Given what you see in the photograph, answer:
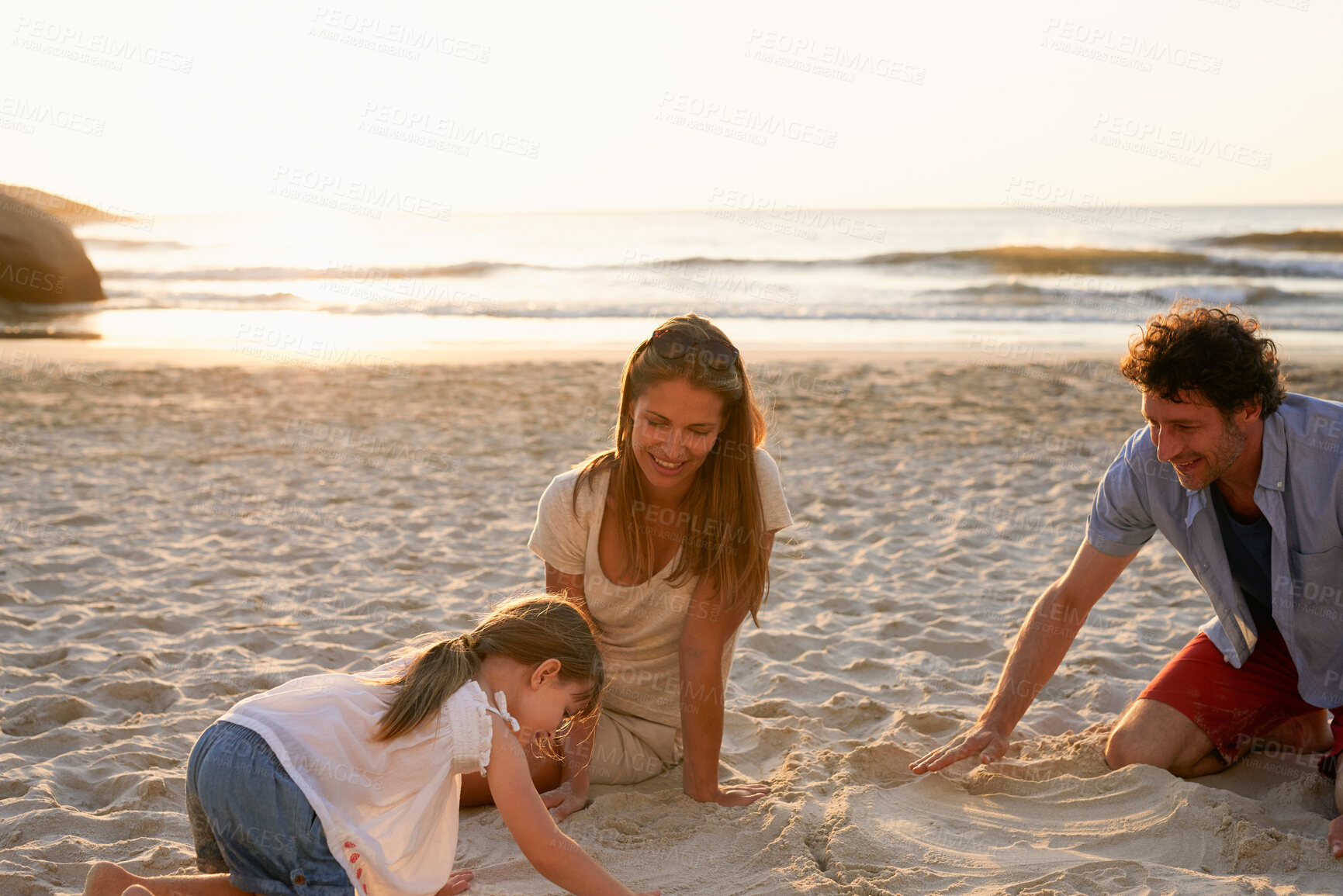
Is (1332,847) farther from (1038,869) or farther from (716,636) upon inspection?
(716,636)

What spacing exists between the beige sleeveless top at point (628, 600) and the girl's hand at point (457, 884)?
67 cm

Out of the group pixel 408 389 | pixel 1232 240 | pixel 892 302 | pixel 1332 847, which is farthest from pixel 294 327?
pixel 1232 240

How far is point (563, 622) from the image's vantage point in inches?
88.9

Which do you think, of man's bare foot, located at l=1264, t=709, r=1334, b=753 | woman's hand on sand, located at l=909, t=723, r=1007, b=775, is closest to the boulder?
woman's hand on sand, located at l=909, t=723, r=1007, b=775

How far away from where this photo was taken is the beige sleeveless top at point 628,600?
295cm

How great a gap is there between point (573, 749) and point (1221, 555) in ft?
6.54

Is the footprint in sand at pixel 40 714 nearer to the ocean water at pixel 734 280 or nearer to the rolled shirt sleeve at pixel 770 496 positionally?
the rolled shirt sleeve at pixel 770 496

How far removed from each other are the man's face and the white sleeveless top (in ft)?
6.31

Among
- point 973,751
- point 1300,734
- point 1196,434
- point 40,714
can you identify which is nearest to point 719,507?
point 973,751

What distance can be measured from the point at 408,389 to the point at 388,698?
26.0 feet

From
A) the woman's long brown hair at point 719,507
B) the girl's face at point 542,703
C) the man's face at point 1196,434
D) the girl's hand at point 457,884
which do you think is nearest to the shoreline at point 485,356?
the man's face at point 1196,434

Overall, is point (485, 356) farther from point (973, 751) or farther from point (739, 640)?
point (973, 751)

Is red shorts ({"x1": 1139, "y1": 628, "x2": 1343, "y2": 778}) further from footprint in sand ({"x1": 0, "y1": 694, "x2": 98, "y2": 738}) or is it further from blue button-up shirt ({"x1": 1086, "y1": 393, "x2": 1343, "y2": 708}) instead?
footprint in sand ({"x1": 0, "y1": 694, "x2": 98, "y2": 738})

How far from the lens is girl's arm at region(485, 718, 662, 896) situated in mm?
2084
